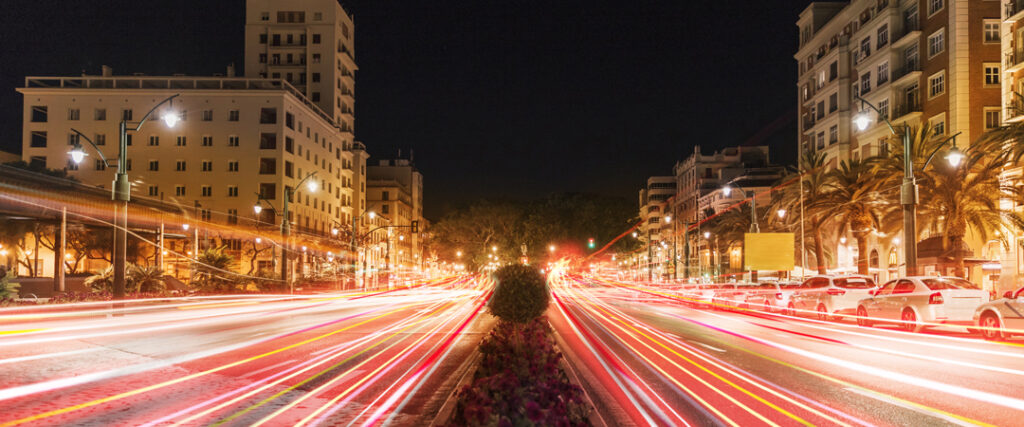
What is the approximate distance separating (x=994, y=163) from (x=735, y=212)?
44.5 meters

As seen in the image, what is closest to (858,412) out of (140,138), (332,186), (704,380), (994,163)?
(704,380)

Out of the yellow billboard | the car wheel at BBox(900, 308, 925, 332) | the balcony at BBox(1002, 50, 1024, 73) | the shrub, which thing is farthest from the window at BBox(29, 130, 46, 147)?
the balcony at BBox(1002, 50, 1024, 73)

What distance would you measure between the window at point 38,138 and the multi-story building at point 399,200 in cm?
4690

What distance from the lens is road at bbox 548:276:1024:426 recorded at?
344 inches

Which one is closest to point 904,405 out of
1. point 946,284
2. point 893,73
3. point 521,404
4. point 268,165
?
point 521,404

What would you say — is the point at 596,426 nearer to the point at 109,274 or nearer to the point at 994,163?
the point at 109,274

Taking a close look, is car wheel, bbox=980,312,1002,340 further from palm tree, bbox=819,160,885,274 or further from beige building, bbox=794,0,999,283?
beige building, bbox=794,0,999,283

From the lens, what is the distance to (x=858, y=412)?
8867 millimetres

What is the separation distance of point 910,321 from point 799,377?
11.7 metres

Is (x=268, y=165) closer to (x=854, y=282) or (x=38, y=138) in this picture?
(x=38, y=138)

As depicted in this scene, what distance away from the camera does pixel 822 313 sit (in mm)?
27609

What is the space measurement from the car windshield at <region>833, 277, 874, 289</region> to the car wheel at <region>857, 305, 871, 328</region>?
2.91 m

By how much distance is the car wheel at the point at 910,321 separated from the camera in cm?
2170

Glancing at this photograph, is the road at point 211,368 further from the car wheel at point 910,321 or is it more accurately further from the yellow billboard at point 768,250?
the yellow billboard at point 768,250
